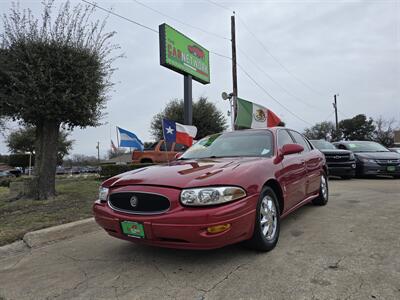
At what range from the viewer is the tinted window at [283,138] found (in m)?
4.58

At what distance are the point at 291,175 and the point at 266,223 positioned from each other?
1043mm

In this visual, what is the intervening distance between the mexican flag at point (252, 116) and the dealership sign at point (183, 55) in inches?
158

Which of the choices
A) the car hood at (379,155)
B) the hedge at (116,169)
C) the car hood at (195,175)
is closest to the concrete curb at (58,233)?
the car hood at (195,175)

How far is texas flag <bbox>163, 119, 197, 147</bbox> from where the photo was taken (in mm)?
10484

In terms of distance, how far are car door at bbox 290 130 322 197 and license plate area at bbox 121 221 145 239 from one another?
9.61ft

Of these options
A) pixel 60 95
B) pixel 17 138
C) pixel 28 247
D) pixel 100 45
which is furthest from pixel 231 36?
pixel 17 138

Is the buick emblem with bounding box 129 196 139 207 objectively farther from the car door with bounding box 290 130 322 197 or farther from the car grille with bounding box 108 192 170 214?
the car door with bounding box 290 130 322 197

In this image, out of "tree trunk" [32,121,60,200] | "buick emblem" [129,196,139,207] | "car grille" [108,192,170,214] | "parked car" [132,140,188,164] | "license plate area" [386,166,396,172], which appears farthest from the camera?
"parked car" [132,140,188,164]

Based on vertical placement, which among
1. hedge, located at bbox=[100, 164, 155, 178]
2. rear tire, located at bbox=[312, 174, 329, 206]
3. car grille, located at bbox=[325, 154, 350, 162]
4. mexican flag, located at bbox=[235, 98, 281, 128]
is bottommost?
rear tire, located at bbox=[312, 174, 329, 206]

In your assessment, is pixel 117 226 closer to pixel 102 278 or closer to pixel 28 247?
pixel 102 278

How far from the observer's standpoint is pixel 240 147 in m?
4.45

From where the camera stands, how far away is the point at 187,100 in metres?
15.9

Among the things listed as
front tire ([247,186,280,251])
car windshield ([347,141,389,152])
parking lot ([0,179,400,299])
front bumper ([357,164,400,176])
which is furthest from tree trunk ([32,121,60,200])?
car windshield ([347,141,389,152])

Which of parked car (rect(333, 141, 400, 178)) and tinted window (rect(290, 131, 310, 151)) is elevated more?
tinted window (rect(290, 131, 310, 151))
